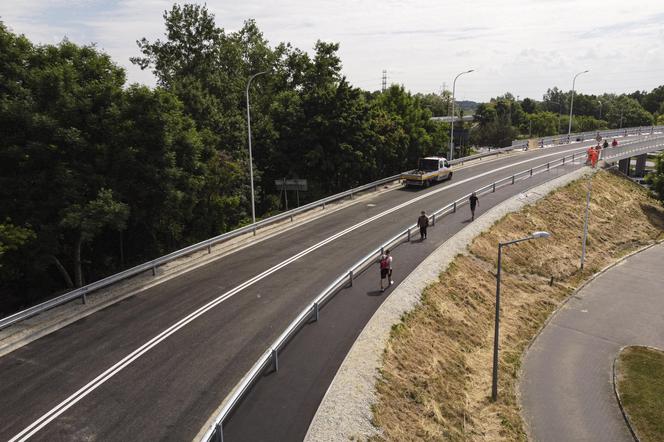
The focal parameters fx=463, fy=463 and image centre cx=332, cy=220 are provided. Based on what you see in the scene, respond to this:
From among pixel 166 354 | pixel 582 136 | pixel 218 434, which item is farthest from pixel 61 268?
pixel 582 136

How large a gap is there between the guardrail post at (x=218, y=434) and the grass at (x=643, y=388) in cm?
1537

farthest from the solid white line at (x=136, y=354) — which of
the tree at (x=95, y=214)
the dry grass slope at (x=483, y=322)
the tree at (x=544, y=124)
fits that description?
the tree at (x=544, y=124)

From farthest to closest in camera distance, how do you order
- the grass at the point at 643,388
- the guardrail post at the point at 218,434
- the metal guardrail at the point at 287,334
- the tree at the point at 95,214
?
the tree at the point at 95,214 < the grass at the point at 643,388 < the metal guardrail at the point at 287,334 < the guardrail post at the point at 218,434

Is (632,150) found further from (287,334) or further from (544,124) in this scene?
(544,124)

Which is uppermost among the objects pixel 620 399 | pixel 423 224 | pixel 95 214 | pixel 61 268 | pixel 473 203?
pixel 95 214

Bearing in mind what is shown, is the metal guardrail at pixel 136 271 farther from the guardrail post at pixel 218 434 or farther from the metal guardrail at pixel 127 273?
the guardrail post at pixel 218 434

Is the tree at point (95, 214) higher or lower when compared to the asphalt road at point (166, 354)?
higher

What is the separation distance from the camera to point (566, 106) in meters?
166

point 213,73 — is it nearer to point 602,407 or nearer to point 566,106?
point 602,407

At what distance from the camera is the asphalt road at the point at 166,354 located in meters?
11.3

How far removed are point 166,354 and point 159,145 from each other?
10.3 meters

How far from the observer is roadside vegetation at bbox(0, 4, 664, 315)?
1845 cm

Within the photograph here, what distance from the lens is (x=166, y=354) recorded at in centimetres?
A: 1420

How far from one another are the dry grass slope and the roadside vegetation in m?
12.5
